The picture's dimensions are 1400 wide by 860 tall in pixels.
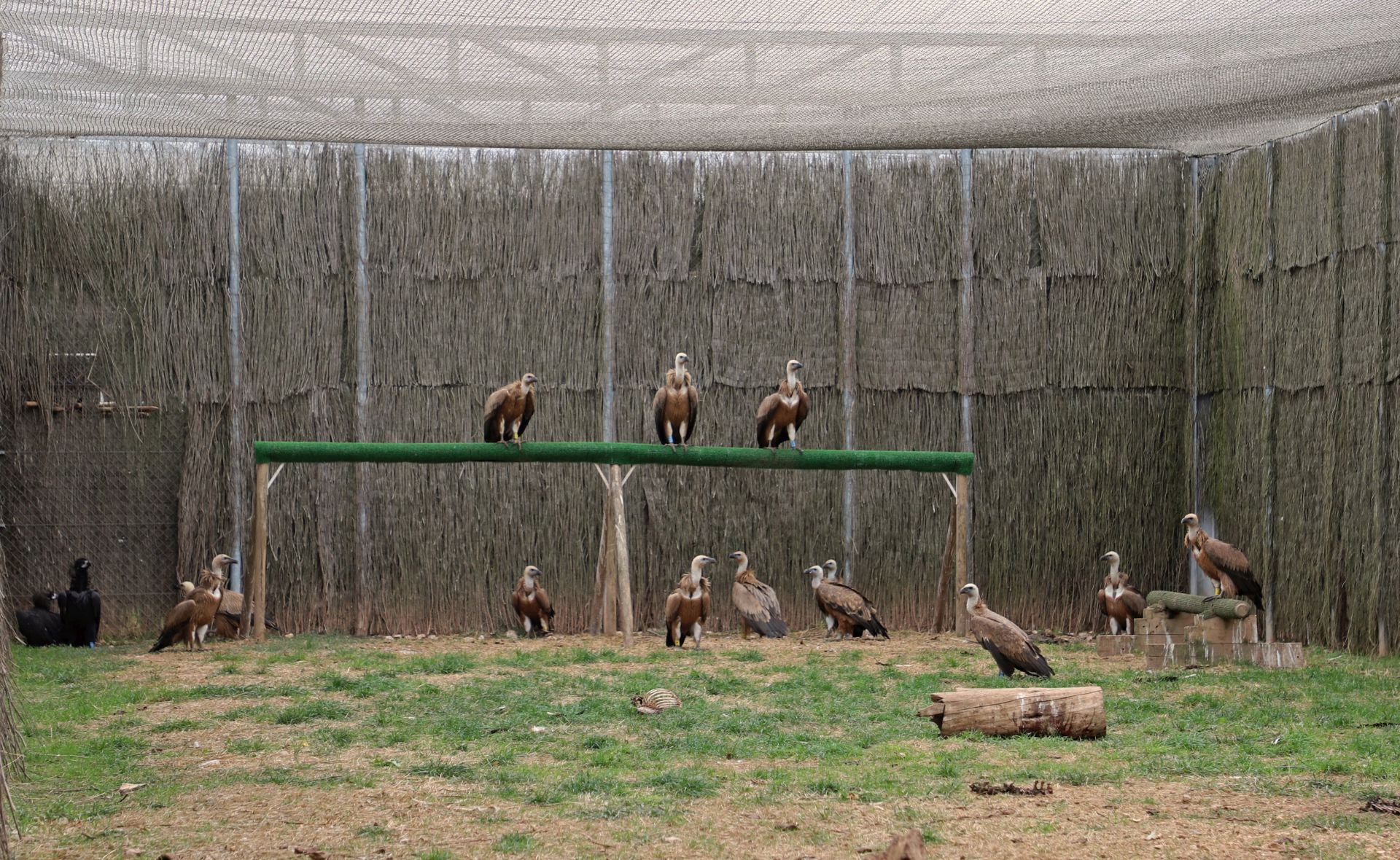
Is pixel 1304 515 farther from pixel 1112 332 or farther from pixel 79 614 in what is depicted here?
pixel 79 614

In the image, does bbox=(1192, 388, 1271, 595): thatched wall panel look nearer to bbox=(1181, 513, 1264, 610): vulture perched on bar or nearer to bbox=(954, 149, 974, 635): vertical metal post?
bbox=(1181, 513, 1264, 610): vulture perched on bar

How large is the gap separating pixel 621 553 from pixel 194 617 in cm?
318

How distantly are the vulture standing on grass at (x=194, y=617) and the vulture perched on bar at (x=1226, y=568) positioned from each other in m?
7.40

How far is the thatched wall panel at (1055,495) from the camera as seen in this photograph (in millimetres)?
12422

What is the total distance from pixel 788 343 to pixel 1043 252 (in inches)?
92.1

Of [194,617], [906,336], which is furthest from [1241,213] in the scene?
[194,617]

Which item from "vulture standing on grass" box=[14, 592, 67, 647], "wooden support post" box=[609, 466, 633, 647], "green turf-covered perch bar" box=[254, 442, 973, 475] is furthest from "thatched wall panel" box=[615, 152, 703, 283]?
Result: "vulture standing on grass" box=[14, 592, 67, 647]

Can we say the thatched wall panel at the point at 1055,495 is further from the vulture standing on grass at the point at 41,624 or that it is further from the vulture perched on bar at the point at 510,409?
the vulture standing on grass at the point at 41,624

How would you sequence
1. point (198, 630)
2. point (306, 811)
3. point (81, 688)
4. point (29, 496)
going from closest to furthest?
point (306, 811) → point (81, 688) → point (198, 630) → point (29, 496)

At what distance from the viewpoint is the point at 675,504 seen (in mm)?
12281

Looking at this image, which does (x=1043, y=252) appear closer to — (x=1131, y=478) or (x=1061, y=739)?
(x=1131, y=478)

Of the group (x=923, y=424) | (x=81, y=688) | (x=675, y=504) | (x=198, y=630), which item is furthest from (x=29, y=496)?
(x=923, y=424)

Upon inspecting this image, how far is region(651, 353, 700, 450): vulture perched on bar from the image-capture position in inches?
442

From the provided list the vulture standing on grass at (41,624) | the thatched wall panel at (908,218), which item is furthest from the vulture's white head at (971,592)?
the vulture standing on grass at (41,624)
